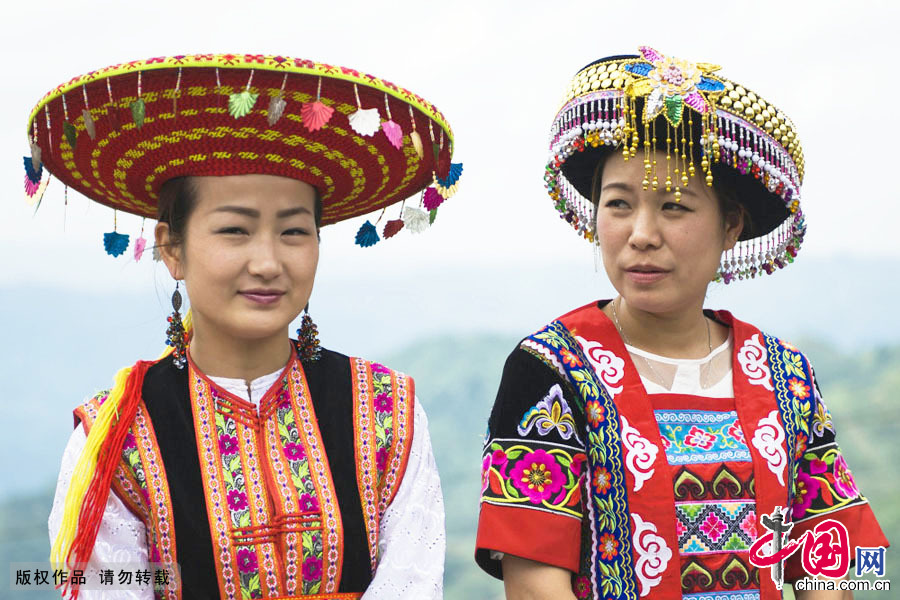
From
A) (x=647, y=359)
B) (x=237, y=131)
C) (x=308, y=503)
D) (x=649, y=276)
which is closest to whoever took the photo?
(x=237, y=131)

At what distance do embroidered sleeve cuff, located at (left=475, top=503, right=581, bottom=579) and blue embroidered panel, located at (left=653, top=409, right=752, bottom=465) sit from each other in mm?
315

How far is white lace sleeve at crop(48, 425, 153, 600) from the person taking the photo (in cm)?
266

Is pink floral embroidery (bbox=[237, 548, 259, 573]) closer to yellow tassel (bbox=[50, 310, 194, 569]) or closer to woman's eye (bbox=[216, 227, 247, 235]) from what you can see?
yellow tassel (bbox=[50, 310, 194, 569])

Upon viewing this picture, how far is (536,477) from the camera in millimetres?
2799

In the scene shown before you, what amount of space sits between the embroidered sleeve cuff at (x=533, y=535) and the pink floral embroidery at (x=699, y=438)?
36 centimetres

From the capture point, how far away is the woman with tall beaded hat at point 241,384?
2.63 metres

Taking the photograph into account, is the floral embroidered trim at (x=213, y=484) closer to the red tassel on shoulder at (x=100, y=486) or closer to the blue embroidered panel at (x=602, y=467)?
the red tassel on shoulder at (x=100, y=486)

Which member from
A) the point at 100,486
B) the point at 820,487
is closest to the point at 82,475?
the point at 100,486

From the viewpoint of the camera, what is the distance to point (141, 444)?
278cm

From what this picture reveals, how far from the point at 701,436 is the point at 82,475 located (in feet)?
4.95

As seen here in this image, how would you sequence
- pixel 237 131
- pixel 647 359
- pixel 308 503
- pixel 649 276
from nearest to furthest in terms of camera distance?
pixel 237 131 → pixel 308 503 → pixel 649 276 → pixel 647 359

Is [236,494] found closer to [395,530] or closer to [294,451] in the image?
[294,451]

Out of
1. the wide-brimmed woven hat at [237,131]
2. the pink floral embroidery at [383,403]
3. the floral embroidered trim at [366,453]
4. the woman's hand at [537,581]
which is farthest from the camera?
the pink floral embroidery at [383,403]

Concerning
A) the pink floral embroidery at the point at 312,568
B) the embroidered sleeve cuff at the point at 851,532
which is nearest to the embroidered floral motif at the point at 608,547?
the embroidered sleeve cuff at the point at 851,532
